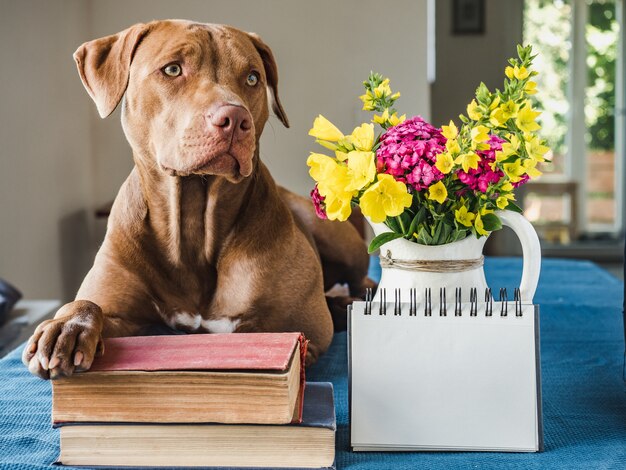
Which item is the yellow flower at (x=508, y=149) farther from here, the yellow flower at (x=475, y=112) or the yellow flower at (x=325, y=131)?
the yellow flower at (x=325, y=131)

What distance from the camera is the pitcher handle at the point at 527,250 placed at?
2.87 feet

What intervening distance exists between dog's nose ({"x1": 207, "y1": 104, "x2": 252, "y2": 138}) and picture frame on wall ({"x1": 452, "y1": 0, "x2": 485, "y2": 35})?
4896 millimetres

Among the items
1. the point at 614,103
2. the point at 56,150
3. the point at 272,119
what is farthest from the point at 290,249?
the point at 614,103

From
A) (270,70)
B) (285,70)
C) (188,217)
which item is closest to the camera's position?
(188,217)

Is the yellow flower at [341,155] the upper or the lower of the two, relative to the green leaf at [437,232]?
upper

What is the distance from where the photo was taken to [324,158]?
827mm

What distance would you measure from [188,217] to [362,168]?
50 centimetres

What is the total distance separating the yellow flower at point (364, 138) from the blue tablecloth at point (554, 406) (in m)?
0.34

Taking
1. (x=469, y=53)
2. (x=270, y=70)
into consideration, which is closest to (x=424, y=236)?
(x=270, y=70)

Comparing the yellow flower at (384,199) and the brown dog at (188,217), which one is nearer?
the yellow flower at (384,199)

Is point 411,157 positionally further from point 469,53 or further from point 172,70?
point 469,53

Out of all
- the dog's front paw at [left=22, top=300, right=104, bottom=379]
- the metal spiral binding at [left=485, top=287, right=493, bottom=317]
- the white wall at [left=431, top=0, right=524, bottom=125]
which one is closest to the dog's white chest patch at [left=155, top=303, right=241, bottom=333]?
the dog's front paw at [left=22, top=300, right=104, bottom=379]

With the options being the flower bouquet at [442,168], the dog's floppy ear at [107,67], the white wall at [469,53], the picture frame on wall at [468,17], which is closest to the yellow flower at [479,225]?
the flower bouquet at [442,168]

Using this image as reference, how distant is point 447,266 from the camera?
850 mm
